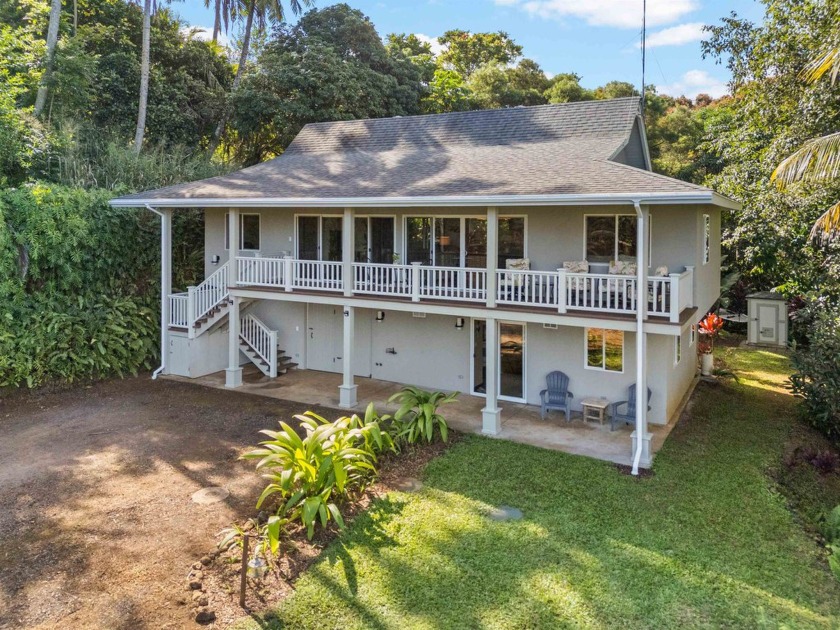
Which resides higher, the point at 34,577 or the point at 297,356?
the point at 297,356

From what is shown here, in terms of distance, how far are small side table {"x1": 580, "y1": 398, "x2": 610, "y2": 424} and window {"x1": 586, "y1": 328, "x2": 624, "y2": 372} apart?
0.69 metres

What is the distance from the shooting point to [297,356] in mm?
16359

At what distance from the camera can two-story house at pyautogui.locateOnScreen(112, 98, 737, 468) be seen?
10.6m

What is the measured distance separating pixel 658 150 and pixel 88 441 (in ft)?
107

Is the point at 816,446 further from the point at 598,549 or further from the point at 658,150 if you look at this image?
the point at 658,150

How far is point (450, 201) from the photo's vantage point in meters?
10.7

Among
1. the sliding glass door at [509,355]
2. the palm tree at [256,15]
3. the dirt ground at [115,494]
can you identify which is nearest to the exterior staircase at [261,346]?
the dirt ground at [115,494]

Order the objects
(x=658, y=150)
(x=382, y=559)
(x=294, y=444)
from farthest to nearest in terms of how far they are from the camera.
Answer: (x=658, y=150) < (x=294, y=444) < (x=382, y=559)

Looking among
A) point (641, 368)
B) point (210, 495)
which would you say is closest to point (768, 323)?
point (641, 368)

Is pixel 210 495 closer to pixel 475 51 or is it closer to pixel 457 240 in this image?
pixel 457 240

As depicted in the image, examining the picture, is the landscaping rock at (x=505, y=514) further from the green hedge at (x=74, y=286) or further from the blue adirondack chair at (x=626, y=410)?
the green hedge at (x=74, y=286)

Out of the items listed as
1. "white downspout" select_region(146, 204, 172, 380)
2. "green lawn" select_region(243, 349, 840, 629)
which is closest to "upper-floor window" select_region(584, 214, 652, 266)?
"green lawn" select_region(243, 349, 840, 629)

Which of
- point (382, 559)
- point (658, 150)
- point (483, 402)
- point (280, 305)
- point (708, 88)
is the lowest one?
point (382, 559)

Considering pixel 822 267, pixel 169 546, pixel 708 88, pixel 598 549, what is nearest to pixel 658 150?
pixel 708 88
